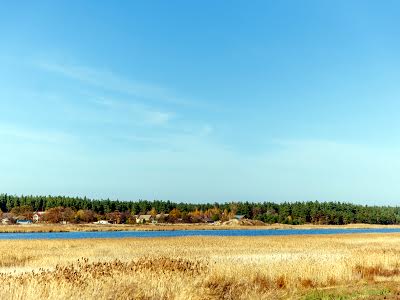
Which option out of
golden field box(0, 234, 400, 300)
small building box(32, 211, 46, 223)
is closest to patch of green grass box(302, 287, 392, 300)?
golden field box(0, 234, 400, 300)

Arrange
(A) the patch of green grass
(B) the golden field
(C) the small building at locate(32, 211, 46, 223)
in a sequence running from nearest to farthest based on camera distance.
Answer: (B) the golden field
(A) the patch of green grass
(C) the small building at locate(32, 211, 46, 223)

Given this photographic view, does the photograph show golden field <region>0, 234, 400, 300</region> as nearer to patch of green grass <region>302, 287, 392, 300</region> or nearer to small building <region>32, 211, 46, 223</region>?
patch of green grass <region>302, 287, 392, 300</region>

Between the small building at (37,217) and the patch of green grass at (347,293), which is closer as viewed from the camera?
the patch of green grass at (347,293)

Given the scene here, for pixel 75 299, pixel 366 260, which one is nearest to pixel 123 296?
pixel 75 299

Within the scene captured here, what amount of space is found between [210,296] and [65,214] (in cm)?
16999

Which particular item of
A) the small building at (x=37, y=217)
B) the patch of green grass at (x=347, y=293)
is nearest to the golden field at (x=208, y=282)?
the patch of green grass at (x=347, y=293)

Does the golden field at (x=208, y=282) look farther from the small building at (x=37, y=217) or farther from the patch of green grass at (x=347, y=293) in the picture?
the small building at (x=37, y=217)

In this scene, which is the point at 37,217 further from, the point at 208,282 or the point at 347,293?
the point at 347,293

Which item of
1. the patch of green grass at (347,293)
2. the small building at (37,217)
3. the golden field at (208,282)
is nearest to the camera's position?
the golden field at (208,282)

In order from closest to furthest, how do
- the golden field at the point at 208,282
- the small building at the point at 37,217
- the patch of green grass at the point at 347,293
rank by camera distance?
the golden field at the point at 208,282
the patch of green grass at the point at 347,293
the small building at the point at 37,217

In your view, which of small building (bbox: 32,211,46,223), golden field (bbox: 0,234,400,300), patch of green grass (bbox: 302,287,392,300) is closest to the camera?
golden field (bbox: 0,234,400,300)

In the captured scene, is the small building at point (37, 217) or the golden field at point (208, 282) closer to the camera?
the golden field at point (208, 282)

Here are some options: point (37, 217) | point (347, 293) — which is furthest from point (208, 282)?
point (37, 217)

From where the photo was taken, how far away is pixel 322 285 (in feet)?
65.8
